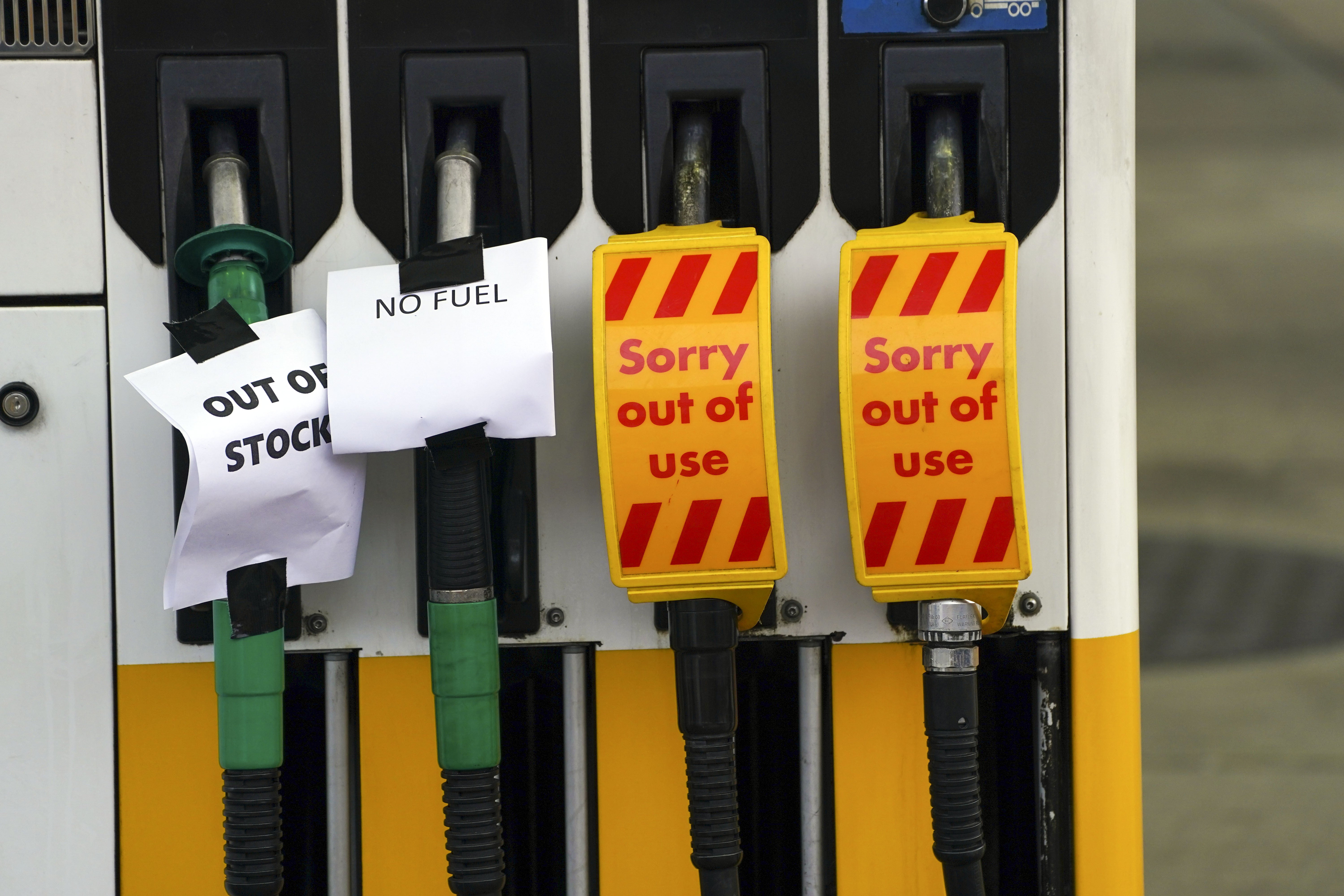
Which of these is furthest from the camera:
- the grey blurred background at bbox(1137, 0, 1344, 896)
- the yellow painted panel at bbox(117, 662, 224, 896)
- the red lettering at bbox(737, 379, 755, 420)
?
the grey blurred background at bbox(1137, 0, 1344, 896)

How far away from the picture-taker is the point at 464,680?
0.88 metres

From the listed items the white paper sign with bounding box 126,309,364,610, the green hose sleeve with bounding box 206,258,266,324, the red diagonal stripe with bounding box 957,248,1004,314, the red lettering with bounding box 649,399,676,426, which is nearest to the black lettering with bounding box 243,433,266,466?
the white paper sign with bounding box 126,309,364,610

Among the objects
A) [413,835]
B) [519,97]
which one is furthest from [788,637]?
[519,97]

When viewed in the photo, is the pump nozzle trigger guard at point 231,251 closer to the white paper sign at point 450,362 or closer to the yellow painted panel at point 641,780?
the white paper sign at point 450,362

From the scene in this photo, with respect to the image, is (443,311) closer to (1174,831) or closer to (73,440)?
(73,440)

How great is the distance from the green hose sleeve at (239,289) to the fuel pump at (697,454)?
29 centimetres

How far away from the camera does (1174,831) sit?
2.43 meters

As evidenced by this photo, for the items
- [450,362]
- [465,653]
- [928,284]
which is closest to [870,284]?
[928,284]

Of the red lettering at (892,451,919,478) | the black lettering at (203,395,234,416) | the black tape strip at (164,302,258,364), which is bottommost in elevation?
the red lettering at (892,451,919,478)

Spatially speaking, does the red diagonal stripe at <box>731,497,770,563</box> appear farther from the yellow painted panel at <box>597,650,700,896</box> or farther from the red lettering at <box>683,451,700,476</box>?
the yellow painted panel at <box>597,650,700,896</box>

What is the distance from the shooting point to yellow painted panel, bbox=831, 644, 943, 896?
38.2 inches

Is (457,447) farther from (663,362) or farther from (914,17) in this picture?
(914,17)

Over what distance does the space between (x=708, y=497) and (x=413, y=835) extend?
16.8 inches

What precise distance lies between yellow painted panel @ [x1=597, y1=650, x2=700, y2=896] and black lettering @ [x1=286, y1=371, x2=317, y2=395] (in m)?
0.35
